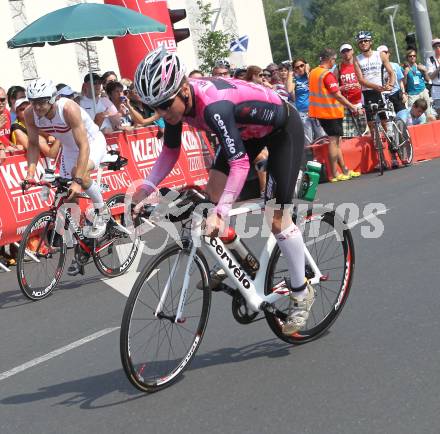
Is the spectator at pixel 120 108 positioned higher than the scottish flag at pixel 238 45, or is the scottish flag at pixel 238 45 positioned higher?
the scottish flag at pixel 238 45

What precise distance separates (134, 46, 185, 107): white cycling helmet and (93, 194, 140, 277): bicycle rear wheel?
4.66 meters

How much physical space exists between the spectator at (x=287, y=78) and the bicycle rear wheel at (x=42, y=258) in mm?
10116

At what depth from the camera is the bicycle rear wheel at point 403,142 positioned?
57.7 feet

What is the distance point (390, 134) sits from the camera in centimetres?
1748

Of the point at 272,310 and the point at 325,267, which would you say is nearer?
the point at 272,310

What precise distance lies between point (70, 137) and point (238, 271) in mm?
4351

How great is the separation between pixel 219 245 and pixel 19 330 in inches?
117

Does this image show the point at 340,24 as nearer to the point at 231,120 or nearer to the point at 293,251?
the point at 293,251

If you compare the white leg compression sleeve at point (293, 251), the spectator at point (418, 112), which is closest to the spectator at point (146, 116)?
the spectator at point (418, 112)

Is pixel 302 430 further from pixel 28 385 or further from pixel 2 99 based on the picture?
pixel 2 99

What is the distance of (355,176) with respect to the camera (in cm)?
1744

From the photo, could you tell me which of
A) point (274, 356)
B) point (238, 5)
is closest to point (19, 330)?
point (274, 356)

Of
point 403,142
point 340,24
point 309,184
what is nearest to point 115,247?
point 309,184

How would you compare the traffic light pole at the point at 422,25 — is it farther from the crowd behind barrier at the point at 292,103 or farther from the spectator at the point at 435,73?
the spectator at the point at 435,73
